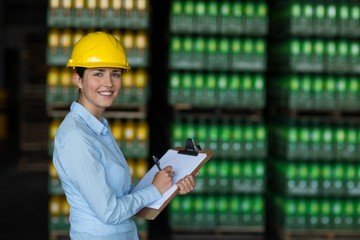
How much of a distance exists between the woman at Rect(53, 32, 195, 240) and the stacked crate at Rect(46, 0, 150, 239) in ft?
13.1

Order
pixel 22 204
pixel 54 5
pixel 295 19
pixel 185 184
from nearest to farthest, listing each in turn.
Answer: pixel 185 184
pixel 54 5
pixel 295 19
pixel 22 204

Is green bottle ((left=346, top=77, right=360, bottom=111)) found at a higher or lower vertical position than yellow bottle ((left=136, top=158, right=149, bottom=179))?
higher

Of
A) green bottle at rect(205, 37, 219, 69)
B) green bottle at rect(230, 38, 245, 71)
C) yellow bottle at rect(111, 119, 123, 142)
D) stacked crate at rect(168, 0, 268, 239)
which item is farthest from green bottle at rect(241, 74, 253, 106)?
yellow bottle at rect(111, 119, 123, 142)

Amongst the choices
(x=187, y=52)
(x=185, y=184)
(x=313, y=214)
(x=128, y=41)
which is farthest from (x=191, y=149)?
(x=313, y=214)

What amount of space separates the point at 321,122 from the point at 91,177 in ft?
16.2

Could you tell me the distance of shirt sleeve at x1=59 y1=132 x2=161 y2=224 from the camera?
8.54ft

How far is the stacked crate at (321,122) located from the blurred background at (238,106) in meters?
0.01

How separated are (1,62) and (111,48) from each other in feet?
60.4

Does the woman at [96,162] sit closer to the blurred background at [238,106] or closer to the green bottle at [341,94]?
the blurred background at [238,106]

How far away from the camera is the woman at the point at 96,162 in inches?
103

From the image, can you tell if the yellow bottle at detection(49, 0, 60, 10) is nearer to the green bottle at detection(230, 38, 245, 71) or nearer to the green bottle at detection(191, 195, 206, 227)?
the green bottle at detection(230, 38, 245, 71)

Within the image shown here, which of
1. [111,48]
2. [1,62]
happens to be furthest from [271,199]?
[1,62]

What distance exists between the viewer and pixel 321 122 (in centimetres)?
713

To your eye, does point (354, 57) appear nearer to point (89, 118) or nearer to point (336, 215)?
point (336, 215)
